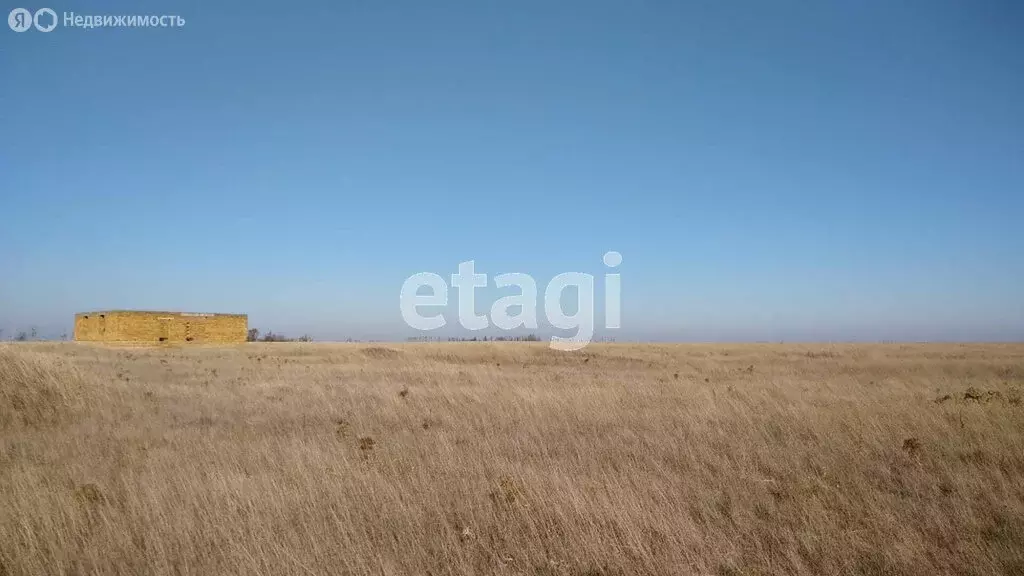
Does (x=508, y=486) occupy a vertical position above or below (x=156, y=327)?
below

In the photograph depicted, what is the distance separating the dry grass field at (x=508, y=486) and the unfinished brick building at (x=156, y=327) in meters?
31.2

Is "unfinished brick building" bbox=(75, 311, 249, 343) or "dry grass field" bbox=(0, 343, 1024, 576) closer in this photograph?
"dry grass field" bbox=(0, 343, 1024, 576)

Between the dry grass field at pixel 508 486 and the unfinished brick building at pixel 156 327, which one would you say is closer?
the dry grass field at pixel 508 486

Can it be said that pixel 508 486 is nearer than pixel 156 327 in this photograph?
Yes

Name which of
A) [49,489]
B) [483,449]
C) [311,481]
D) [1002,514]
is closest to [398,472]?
[311,481]

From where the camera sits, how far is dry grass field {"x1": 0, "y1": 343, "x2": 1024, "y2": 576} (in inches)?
179

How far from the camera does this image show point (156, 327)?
133ft

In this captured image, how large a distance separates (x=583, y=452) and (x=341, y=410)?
5.97 metres

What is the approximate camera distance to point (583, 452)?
805cm

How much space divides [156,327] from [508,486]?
42.9 m

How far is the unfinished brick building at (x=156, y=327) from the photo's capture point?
39.2m

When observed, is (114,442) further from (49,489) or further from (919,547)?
(919,547)

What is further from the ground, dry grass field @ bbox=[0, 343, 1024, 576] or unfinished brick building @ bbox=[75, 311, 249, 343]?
unfinished brick building @ bbox=[75, 311, 249, 343]

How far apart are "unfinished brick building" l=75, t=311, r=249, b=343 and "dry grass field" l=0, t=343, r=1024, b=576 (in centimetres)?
3117
